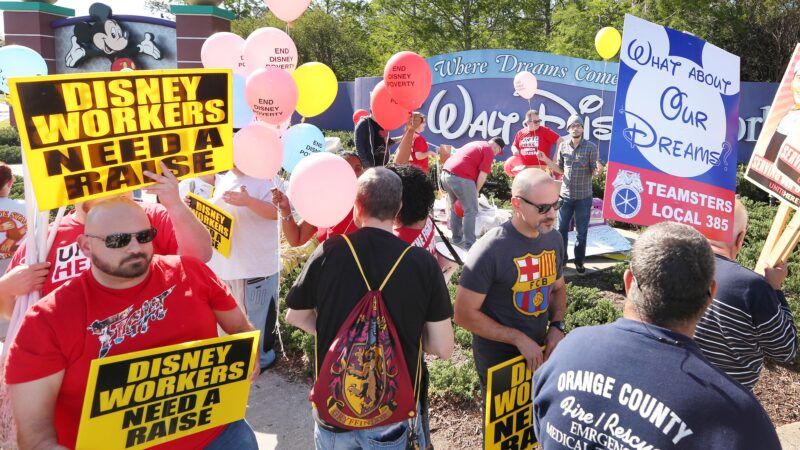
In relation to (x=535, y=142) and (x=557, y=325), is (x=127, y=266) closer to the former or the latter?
(x=557, y=325)

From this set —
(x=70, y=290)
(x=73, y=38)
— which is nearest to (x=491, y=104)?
(x=73, y=38)

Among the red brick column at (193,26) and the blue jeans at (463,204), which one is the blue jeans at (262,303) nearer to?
the blue jeans at (463,204)

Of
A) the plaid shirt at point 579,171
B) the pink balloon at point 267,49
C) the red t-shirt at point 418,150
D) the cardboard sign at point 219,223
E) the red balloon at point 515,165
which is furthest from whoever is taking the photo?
the red balloon at point 515,165

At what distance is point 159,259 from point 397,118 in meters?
2.56

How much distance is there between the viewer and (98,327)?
6.92 ft

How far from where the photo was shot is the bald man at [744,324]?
237cm

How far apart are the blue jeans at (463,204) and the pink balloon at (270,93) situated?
4074mm

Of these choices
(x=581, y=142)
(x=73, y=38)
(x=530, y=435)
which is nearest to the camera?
A: (x=530, y=435)

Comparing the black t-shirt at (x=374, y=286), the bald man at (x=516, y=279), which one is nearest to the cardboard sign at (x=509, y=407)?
the bald man at (x=516, y=279)

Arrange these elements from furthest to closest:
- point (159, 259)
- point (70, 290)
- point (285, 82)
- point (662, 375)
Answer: point (285, 82)
point (159, 259)
point (70, 290)
point (662, 375)

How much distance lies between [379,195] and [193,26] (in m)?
9.49

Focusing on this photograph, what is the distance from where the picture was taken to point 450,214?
7.92 metres

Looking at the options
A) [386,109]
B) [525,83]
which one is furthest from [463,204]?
[525,83]

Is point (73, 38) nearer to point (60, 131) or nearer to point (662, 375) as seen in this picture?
point (60, 131)
